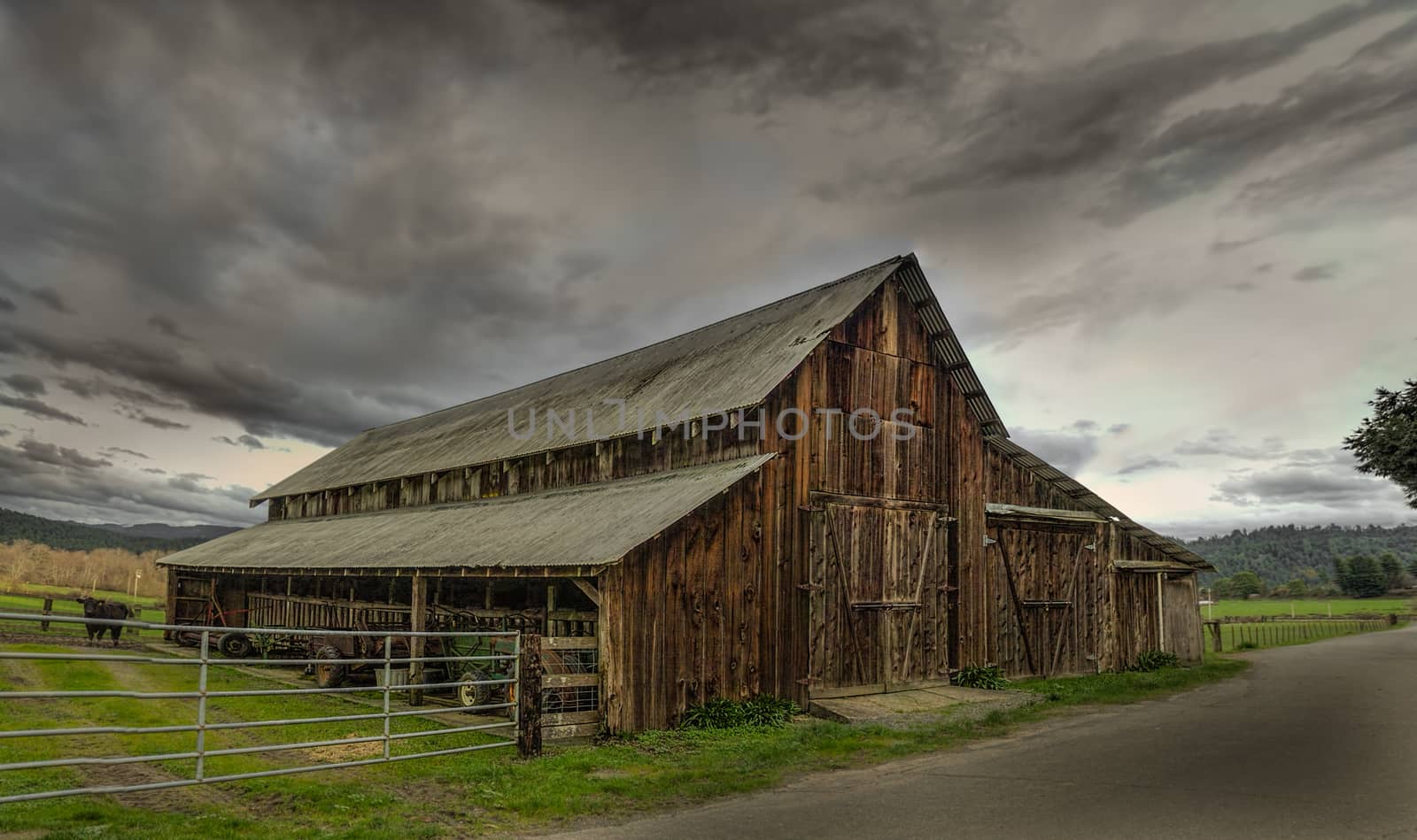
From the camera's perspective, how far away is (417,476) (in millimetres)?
31312

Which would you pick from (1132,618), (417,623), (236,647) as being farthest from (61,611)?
(1132,618)

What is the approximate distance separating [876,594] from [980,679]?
145 inches

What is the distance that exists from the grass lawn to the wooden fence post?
269 millimetres

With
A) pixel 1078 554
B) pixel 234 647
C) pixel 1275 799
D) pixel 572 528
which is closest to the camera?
pixel 1275 799

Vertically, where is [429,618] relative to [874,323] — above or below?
below

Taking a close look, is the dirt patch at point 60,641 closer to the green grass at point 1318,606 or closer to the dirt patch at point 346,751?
the dirt patch at point 346,751

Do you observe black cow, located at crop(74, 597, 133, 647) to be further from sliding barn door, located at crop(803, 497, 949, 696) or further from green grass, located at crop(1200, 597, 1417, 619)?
green grass, located at crop(1200, 597, 1417, 619)

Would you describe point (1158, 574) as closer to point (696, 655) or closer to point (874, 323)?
point (874, 323)

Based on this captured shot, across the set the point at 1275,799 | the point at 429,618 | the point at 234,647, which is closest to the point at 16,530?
the point at 234,647

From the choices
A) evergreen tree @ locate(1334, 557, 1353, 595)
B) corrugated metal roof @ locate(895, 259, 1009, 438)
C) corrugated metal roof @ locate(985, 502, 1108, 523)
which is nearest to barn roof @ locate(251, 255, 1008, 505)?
corrugated metal roof @ locate(895, 259, 1009, 438)

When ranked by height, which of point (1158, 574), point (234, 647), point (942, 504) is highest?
point (942, 504)

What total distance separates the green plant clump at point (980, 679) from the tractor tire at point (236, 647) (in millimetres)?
22523

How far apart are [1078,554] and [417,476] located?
2182cm

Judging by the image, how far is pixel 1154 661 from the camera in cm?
2528
